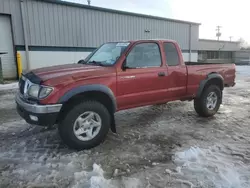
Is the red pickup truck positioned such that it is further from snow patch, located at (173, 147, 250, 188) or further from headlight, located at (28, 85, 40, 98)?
snow patch, located at (173, 147, 250, 188)

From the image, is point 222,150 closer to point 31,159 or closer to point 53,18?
point 31,159

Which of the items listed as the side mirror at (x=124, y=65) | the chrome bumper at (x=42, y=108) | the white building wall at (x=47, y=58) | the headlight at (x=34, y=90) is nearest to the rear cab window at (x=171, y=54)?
the side mirror at (x=124, y=65)

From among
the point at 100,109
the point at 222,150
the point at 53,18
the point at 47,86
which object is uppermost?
the point at 53,18

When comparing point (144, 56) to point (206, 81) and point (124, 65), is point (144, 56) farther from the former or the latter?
point (206, 81)

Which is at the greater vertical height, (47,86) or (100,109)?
(47,86)

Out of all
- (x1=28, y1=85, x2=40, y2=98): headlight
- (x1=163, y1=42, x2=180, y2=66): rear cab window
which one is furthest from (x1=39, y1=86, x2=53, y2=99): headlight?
(x1=163, y1=42, x2=180, y2=66): rear cab window

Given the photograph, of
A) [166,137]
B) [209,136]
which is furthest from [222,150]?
[166,137]

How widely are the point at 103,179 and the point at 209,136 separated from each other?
2447mm

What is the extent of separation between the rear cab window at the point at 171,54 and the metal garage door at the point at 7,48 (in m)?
10.3

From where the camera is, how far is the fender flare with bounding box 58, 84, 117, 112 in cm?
346

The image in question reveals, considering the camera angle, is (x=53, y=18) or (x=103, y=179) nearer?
(x=103, y=179)

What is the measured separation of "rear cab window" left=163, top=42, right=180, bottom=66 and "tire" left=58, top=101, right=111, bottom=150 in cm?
186

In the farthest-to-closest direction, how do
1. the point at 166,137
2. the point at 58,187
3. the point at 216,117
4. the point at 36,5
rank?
the point at 36,5 < the point at 216,117 < the point at 166,137 < the point at 58,187

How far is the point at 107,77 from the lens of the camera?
3.88m
